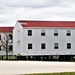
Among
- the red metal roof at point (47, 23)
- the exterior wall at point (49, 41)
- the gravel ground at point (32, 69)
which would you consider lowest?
the gravel ground at point (32, 69)

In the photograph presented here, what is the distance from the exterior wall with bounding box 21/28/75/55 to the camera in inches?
2292

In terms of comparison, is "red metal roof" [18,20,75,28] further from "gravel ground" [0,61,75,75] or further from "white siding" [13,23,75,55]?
"gravel ground" [0,61,75,75]

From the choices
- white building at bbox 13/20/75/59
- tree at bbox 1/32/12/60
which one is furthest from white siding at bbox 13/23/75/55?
tree at bbox 1/32/12/60

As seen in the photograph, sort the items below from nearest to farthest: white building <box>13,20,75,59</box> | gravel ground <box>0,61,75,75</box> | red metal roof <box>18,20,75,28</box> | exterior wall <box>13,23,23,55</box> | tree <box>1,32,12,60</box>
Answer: gravel ground <box>0,61,75,75</box>
white building <box>13,20,75,59</box>
exterior wall <box>13,23,23,55</box>
red metal roof <box>18,20,75,28</box>
tree <box>1,32,12,60</box>

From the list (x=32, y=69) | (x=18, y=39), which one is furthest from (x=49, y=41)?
(x=32, y=69)

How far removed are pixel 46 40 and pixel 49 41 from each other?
547 mm

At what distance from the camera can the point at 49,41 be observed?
Answer: 193 ft

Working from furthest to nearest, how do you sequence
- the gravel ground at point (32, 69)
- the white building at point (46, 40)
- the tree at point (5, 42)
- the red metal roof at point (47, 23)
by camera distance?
1. the tree at point (5, 42)
2. the red metal roof at point (47, 23)
3. the white building at point (46, 40)
4. the gravel ground at point (32, 69)

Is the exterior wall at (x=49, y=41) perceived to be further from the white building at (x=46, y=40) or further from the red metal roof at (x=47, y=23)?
the red metal roof at (x=47, y=23)

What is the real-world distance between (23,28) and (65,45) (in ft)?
25.8

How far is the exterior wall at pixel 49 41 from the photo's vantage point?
58.2 metres

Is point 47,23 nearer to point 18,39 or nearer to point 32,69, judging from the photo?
point 18,39

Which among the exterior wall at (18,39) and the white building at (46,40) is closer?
the white building at (46,40)

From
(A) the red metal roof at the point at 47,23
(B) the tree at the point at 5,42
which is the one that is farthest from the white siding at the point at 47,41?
(B) the tree at the point at 5,42
